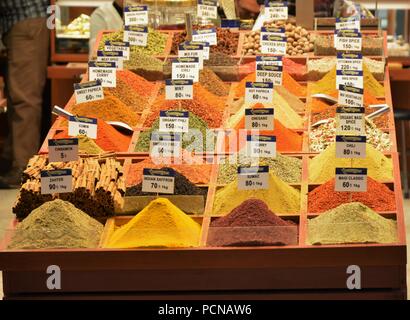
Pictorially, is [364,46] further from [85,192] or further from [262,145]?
[85,192]

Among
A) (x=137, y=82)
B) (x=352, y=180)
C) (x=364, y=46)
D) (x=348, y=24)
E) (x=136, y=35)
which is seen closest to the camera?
(x=352, y=180)

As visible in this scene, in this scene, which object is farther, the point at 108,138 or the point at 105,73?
the point at 105,73

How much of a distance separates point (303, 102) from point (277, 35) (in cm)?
68

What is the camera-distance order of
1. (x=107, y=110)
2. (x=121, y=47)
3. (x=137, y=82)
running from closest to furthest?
(x=107, y=110) < (x=137, y=82) < (x=121, y=47)

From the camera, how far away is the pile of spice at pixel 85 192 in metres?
3.78

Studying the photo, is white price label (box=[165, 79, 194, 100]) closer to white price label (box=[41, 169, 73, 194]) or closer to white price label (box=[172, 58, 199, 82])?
white price label (box=[172, 58, 199, 82])

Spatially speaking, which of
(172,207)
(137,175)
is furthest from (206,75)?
(172,207)

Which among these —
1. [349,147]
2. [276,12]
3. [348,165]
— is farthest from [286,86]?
[349,147]

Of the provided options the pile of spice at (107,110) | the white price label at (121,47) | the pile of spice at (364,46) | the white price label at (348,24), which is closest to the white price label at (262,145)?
the pile of spice at (107,110)

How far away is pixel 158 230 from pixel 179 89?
1287mm

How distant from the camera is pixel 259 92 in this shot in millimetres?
4656

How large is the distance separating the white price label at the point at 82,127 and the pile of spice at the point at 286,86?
3.19 ft

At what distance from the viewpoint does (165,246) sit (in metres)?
3.46

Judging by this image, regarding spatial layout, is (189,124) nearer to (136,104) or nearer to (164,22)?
(136,104)
